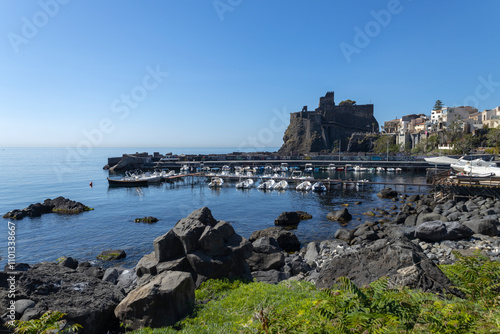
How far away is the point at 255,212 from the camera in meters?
34.8

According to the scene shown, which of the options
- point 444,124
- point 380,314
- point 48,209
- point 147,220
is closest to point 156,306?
point 380,314

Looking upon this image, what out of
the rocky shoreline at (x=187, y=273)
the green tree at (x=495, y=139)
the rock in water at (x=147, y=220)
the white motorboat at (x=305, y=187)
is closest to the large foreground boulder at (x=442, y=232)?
the rocky shoreline at (x=187, y=273)

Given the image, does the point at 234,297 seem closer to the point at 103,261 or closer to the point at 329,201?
the point at 103,261

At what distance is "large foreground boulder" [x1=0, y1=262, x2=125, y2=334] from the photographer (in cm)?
674

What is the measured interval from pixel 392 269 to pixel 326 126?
4900 inches

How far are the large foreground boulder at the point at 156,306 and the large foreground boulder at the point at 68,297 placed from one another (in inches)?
17.2

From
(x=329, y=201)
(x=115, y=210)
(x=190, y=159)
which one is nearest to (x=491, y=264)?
(x=329, y=201)

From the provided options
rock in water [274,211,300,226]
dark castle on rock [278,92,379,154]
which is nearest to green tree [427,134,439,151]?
dark castle on rock [278,92,379,154]

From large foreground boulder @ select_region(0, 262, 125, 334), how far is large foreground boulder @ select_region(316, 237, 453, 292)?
5896 millimetres

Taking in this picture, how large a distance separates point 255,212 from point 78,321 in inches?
1122

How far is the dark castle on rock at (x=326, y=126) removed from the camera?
415ft

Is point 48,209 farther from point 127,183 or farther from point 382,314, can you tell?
point 382,314

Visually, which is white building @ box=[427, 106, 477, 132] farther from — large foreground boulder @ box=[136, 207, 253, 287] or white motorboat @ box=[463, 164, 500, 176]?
large foreground boulder @ box=[136, 207, 253, 287]

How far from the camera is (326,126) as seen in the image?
418 ft
